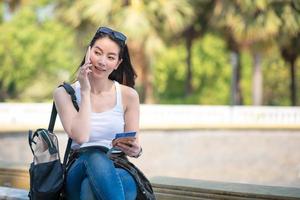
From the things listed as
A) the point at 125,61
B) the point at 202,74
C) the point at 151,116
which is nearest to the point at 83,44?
the point at 151,116

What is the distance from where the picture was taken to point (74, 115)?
2.58m

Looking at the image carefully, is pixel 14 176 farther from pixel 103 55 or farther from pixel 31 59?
pixel 31 59

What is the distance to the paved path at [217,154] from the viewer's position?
9.52m

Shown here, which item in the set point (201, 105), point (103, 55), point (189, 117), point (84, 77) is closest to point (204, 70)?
point (201, 105)

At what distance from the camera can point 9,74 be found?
113 ft

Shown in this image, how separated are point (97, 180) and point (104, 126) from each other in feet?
1.07

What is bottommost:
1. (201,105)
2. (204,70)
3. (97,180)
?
(97,180)

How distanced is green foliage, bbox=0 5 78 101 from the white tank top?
31.2 metres

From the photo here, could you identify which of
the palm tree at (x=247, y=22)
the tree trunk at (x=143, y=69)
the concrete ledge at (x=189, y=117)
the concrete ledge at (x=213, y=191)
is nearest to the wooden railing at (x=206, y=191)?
the concrete ledge at (x=213, y=191)

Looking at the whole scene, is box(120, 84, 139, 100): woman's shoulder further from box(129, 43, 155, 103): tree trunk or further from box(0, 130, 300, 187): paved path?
box(129, 43, 155, 103): tree trunk

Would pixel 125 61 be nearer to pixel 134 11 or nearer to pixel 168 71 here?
pixel 134 11

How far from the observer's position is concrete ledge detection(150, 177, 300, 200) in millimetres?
3104

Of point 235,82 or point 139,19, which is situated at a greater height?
point 139,19

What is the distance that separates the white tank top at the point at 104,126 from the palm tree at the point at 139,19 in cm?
1368
